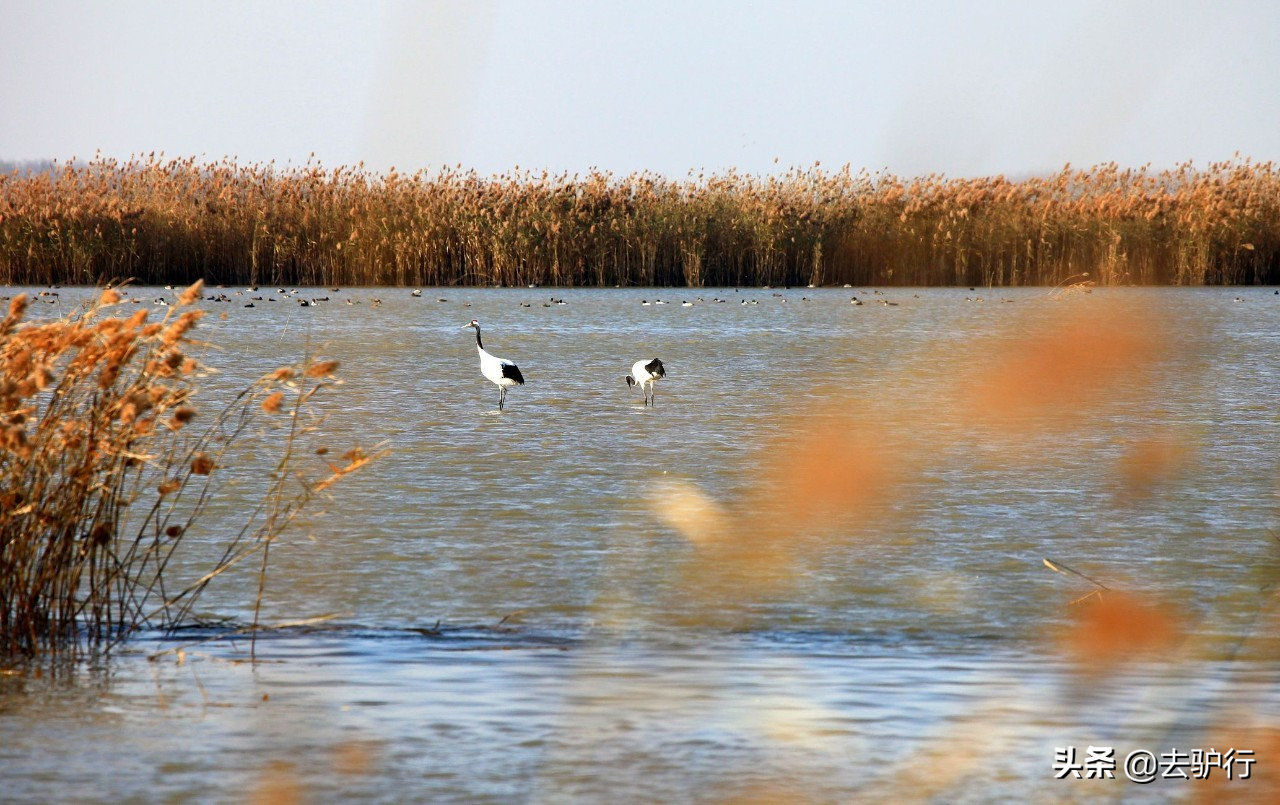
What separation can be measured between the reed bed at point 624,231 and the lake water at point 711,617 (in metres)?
16.5

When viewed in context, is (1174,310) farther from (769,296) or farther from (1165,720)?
(1165,720)

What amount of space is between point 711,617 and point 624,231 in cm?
2386

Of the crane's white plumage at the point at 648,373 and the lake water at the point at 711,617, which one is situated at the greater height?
the crane's white plumage at the point at 648,373

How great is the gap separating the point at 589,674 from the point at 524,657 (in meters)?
0.27

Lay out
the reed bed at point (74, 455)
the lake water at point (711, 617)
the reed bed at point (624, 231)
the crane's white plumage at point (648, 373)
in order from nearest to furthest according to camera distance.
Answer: the lake water at point (711, 617), the reed bed at point (74, 455), the crane's white plumage at point (648, 373), the reed bed at point (624, 231)

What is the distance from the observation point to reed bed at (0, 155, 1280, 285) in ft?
94.4

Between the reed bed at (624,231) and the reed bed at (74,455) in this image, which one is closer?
the reed bed at (74,455)

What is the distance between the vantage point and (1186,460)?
9.24 m

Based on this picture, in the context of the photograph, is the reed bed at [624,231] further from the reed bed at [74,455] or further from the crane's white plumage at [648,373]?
the reed bed at [74,455]

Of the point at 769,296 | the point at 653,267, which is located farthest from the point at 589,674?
the point at 653,267

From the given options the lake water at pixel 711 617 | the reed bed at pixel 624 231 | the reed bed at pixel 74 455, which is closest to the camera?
the lake water at pixel 711 617

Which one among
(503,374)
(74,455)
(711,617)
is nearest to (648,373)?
(503,374)

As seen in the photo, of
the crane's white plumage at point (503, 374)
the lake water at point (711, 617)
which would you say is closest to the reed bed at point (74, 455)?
the lake water at point (711, 617)

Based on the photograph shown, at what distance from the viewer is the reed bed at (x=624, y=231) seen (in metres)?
28.8
